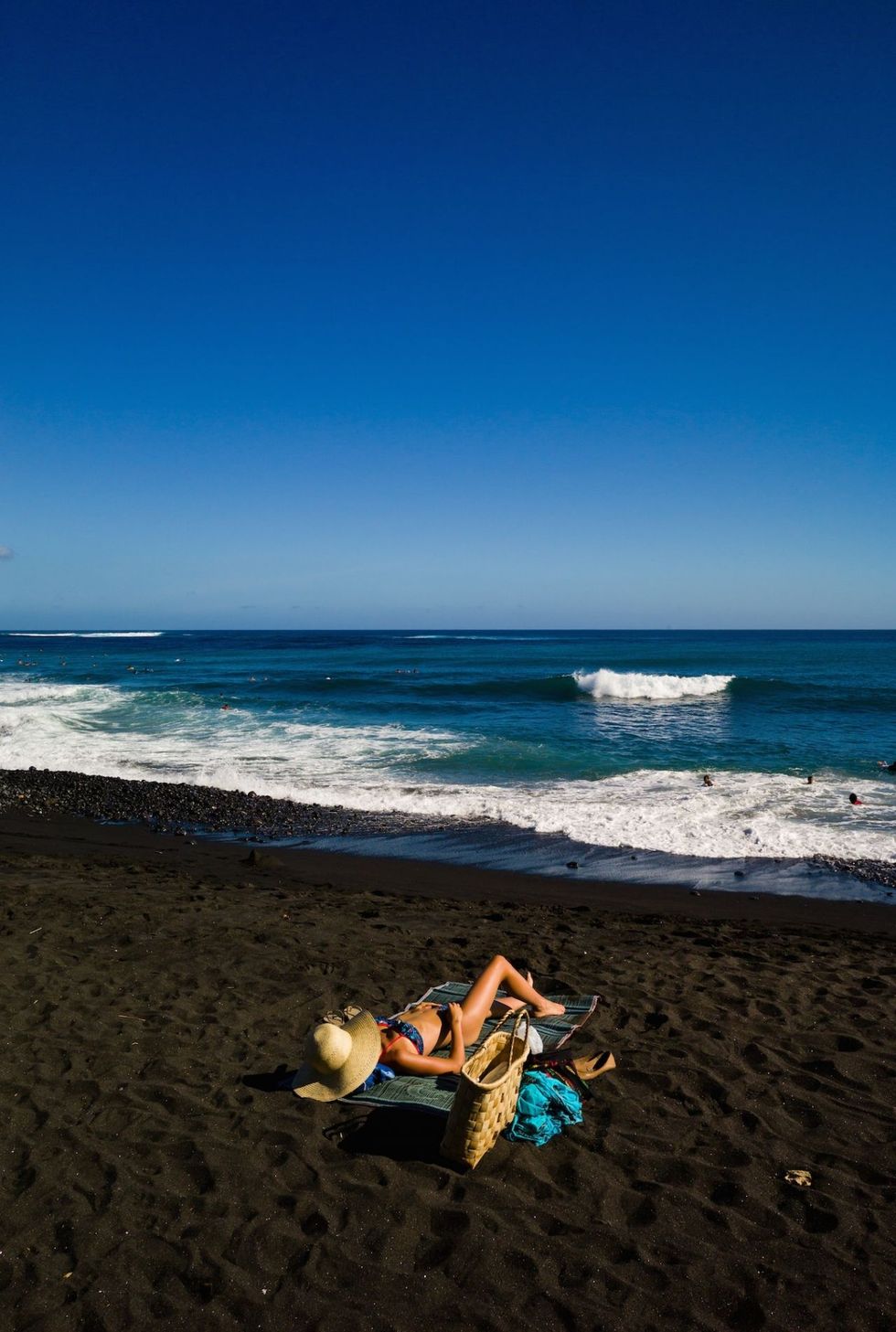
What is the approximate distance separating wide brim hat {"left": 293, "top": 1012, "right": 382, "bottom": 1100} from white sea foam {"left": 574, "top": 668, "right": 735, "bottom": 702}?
30.9m

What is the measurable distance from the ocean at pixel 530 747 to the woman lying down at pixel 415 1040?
17.2ft

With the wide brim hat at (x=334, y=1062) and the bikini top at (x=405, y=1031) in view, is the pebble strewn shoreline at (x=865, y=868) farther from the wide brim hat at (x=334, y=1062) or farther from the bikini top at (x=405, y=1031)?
the wide brim hat at (x=334, y=1062)

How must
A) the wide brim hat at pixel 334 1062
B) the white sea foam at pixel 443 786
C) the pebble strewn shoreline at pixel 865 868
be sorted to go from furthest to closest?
the white sea foam at pixel 443 786 < the pebble strewn shoreline at pixel 865 868 < the wide brim hat at pixel 334 1062

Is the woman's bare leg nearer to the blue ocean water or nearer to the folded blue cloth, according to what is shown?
the folded blue cloth

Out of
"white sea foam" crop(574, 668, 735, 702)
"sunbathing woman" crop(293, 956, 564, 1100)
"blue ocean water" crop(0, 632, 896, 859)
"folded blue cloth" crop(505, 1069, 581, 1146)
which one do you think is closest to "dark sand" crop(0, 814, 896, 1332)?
"folded blue cloth" crop(505, 1069, 581, 1146)

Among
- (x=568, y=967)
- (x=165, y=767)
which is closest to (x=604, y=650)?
(x=165, y=767)

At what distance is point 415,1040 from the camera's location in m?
4.68

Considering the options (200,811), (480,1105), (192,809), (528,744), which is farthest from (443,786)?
(480,1105)

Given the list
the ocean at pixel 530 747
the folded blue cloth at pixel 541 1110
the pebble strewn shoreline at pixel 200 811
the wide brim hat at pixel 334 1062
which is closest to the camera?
the folded blue cloth at pixel 541 1110

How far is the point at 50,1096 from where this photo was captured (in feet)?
14.1

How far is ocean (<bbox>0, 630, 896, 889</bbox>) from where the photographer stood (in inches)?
474

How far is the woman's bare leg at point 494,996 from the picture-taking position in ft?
16.4

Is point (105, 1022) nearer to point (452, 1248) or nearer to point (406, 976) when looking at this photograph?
point (406, 976)

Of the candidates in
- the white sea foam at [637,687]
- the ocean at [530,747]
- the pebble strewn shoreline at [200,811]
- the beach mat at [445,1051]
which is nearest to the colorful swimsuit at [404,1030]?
the beach mat at [445,1051]
